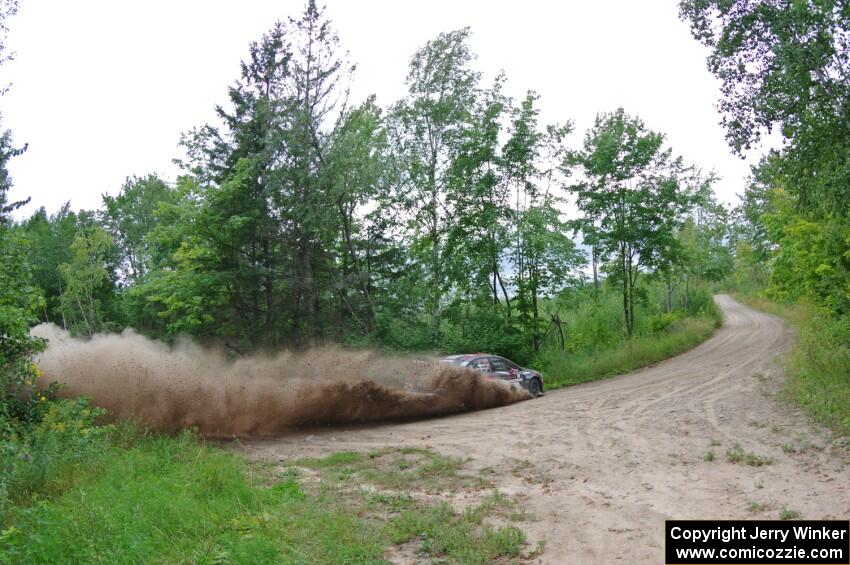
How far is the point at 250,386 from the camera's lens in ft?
47.8

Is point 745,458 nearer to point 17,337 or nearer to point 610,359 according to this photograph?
point 17,337

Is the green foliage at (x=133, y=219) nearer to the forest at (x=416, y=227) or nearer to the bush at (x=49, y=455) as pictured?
the forest at (x=416, y=227)

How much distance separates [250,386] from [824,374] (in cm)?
1404

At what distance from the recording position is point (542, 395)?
21438 mm

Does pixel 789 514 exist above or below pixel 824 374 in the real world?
below

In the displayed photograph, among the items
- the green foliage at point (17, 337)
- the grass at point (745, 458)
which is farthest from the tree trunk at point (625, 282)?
the green foliage at point (17, 337)

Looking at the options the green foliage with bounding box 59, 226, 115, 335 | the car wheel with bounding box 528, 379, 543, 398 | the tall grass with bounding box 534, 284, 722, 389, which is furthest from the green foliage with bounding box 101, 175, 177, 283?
the car wheel with bounding box 528, 379, 543, 398

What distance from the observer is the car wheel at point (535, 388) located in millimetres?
20922

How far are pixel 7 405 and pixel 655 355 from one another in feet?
86.0

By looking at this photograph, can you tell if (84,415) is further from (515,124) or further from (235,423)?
(515,124)

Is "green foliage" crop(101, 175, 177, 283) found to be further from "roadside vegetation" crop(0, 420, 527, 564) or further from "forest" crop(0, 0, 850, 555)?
"roadside vegetation" crop(0, 420, 527, 564)

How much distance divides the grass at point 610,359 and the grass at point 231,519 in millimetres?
16824

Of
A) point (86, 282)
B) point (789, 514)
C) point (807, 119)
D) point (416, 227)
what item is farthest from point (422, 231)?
point (86, 282)

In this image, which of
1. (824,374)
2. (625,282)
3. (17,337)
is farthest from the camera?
(625,282)
